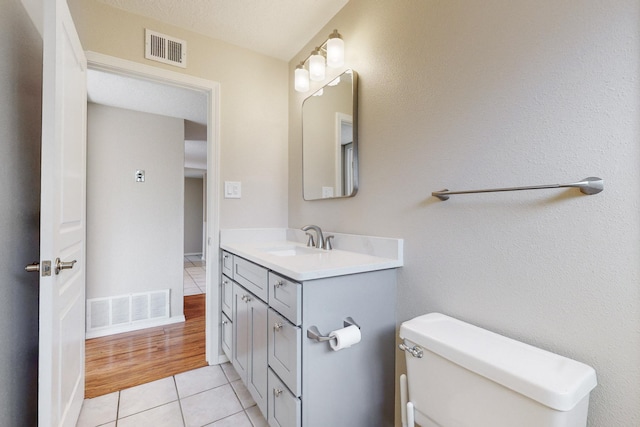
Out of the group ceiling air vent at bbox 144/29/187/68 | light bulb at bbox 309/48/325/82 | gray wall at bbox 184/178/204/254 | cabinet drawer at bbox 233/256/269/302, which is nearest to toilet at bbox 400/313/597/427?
cabinet drawer at bbox 233/256/269/302

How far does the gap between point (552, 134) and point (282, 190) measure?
5.72 feet

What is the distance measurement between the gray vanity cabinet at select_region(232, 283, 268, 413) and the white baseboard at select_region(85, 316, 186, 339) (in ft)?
4.64

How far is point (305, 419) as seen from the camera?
1030 millimetres

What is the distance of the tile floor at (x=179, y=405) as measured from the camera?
144cm

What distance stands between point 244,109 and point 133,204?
1537mm

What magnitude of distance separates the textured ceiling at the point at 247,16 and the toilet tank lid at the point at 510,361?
5.80 feet

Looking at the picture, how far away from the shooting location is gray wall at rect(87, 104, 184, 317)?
2555mm

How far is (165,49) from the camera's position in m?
1.80

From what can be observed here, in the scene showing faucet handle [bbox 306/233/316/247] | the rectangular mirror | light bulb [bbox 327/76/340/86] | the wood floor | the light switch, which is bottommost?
the wood floor

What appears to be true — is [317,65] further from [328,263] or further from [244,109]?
[328,263]

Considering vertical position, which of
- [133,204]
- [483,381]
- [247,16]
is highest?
[247,16]

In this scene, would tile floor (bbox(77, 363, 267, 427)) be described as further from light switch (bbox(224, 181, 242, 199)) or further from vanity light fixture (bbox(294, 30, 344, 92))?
vanity light fixture (bbox(294, 30, 344, 92))

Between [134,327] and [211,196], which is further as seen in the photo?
[134,327]

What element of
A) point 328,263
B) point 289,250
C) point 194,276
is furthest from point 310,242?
point 194,276
